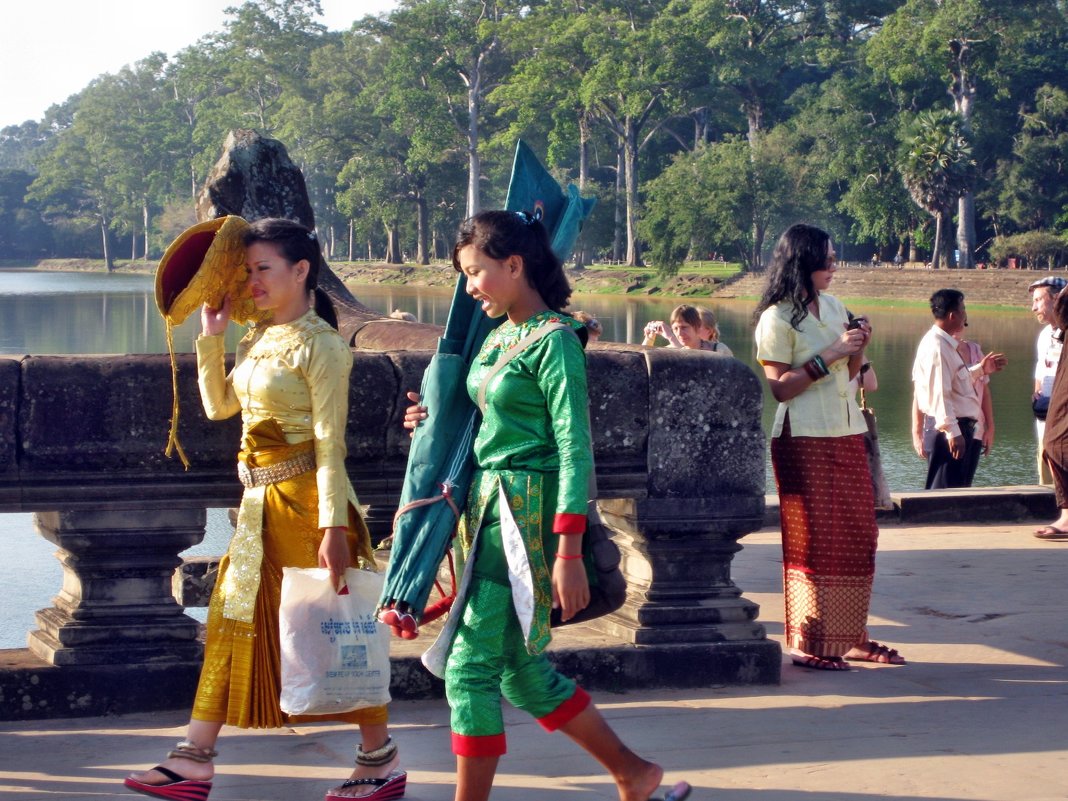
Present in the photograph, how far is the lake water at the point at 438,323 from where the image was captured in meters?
8.57

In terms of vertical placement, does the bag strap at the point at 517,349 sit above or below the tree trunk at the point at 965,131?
below

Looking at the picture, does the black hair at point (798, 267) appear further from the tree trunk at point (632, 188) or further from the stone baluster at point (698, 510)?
the tree trunk at point (632, 188)

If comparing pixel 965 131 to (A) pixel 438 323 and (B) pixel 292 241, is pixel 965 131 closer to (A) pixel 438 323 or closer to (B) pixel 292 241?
(A) pixel 438 323

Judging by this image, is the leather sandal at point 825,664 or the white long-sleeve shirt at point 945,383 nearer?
the leather sandal at point 825,664

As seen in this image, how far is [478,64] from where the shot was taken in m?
61.6

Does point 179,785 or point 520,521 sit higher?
point 520,521

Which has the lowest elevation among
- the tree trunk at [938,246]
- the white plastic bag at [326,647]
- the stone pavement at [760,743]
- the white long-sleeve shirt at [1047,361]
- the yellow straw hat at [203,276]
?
the stone pavement at [760,743]

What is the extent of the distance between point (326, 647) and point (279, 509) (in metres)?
0.35

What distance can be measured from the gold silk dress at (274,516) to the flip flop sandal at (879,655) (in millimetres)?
1943

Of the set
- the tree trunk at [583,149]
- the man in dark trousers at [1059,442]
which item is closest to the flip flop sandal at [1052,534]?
the man in dark trousers at [1059,442]

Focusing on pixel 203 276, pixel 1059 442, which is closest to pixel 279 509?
pixel 203 276

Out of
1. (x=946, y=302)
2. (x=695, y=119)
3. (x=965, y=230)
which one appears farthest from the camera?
(x=695, y=119)

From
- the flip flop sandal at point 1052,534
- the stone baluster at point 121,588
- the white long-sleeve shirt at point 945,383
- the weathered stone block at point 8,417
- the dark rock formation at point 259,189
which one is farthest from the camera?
the white long-sleeve shirt at point 945,383

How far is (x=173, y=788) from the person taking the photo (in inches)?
133
